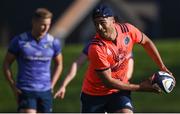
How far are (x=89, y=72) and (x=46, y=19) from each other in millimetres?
1350

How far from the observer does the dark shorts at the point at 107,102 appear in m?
10.3

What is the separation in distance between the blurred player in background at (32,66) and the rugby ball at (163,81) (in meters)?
2.73

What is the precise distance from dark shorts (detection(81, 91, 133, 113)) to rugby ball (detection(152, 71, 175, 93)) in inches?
31.9

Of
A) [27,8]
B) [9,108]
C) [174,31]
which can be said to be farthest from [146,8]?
[9,108]

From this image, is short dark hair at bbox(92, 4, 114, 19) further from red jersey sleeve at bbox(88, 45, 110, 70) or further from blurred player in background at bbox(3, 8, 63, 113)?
blurred player in background at bbox(3, 8, 63, 113)

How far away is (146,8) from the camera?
44.7 meters

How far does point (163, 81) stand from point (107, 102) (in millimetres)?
1152

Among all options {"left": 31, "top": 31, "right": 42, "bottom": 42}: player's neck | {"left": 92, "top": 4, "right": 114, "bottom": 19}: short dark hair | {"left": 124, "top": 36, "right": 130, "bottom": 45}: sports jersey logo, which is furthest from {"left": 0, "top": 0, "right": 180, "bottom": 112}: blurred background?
{"left": 92, "top": 4, "right": 114, "bottom": 19}: short dark hair

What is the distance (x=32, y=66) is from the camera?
1198 centimetres

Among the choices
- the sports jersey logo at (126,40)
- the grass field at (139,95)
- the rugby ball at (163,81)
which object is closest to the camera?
the rugby ball at (163,81)

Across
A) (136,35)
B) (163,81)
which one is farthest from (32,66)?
(163,81)

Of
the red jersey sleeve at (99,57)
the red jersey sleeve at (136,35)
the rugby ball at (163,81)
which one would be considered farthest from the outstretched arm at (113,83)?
the red jersey sleeve at (136,35)

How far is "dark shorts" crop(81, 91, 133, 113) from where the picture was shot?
10258 millimetres

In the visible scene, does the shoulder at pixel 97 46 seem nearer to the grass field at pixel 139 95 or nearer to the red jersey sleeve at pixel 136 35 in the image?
the red jersey sleeve at pixel 136 35
